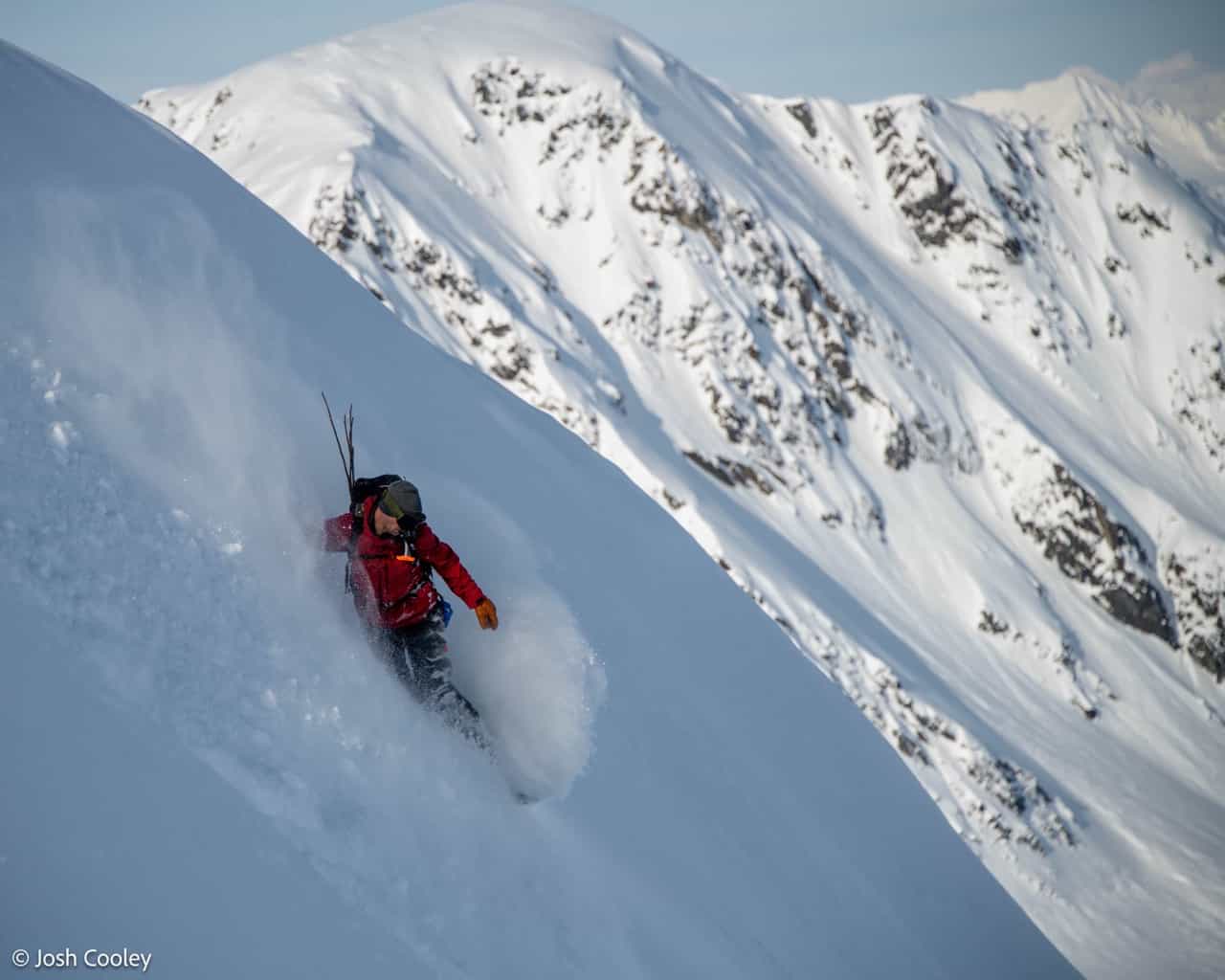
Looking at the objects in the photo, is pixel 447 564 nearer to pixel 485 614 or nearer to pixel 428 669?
pixel 485 614

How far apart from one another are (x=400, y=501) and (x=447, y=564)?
2.11 ft

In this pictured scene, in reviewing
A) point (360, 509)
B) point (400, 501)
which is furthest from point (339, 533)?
point (400, 501)

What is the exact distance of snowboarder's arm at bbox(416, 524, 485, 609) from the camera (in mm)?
6445

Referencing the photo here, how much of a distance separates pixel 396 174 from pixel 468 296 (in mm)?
12924

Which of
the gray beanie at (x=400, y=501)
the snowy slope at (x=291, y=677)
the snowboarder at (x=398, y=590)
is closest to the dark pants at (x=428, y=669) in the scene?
the snowboarder at (x=398, y=590)

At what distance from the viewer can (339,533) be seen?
6305mm

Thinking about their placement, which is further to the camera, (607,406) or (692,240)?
(692,240)

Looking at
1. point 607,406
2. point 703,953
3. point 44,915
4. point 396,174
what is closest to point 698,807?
point 703,953

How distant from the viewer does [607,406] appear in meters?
65.6

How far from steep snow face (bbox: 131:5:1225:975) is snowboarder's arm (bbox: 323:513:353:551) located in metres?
46.3

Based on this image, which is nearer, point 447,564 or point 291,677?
point 291,677

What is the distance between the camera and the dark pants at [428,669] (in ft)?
20.3

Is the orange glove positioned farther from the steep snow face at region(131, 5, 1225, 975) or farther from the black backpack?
the steep snow face at region(131, 5, 1225, 975)

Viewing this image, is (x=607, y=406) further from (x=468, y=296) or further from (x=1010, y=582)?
(x=1010, y=582)
